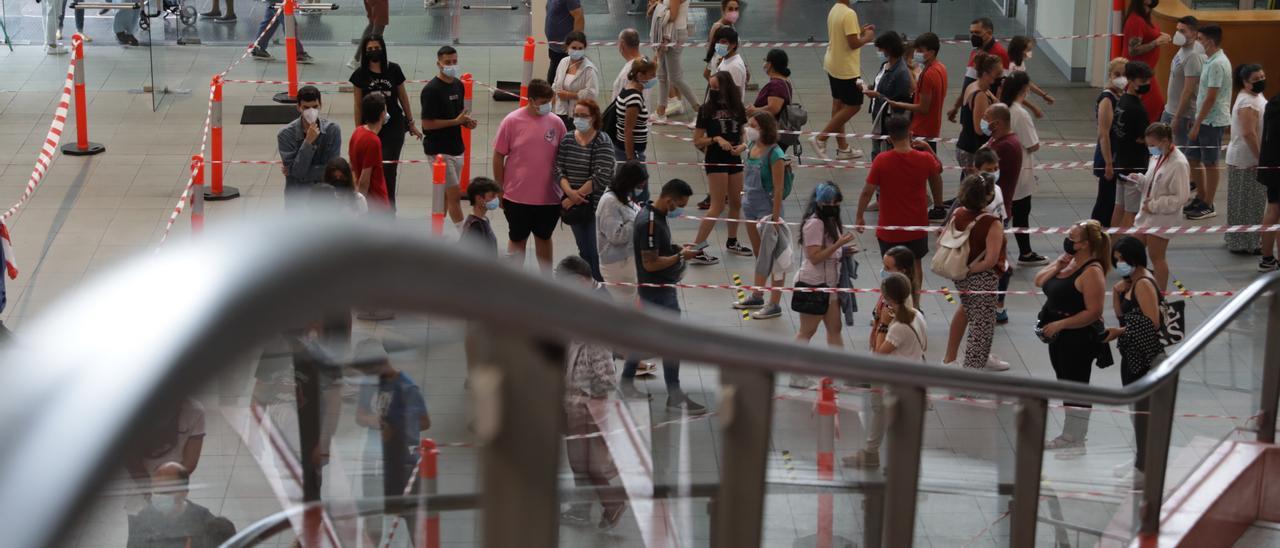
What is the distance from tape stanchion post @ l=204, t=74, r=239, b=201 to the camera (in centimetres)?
1348

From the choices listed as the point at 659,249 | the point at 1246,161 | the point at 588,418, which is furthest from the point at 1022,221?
the point at 588,418

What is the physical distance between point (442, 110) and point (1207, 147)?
6.63 metres

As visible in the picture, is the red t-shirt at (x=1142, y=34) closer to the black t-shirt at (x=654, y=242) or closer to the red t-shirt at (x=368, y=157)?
the black t-shirt at (x=654, y=242)

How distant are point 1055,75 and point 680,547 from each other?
17.8 meters

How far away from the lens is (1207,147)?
13.9m

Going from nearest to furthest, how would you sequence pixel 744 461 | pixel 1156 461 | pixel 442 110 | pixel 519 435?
1. pixel 519 435
2. pixel 744 461
3. pixel 1156 461
4. pixel 442 110

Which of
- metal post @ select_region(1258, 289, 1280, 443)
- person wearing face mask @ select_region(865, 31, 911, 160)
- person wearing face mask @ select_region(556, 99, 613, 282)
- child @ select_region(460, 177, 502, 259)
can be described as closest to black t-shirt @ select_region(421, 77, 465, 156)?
person wearing face mask @ select_region(556, 99, 613, 282)

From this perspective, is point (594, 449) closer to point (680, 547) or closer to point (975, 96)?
point (680, 547)

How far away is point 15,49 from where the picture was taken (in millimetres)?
19953

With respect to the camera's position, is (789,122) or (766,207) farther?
(789,122)

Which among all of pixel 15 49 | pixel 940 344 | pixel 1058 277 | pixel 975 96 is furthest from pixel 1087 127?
pixel 15 49

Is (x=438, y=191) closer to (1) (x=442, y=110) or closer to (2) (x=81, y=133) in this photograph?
(1) (x=442, y=110)

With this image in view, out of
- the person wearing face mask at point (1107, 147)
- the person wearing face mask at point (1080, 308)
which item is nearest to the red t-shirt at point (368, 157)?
the person wearing face mask at point (1080, 308)

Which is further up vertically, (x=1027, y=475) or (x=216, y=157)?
(x=1027, y=475)
